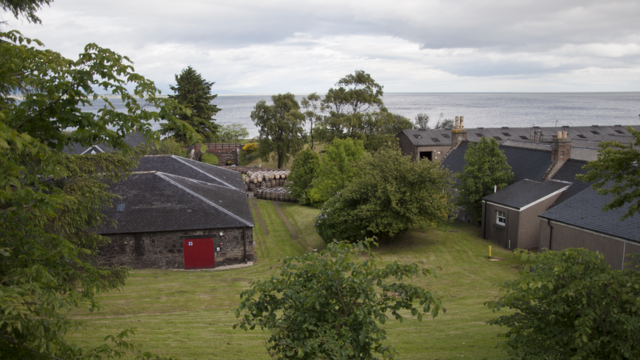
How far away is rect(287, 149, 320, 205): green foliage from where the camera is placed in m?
43.8

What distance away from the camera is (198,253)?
24.7 meters

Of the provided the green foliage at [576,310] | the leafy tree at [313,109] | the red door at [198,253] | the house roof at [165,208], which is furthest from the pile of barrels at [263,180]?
the green foliage at [576,310]

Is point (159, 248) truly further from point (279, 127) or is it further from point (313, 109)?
point (313, 109)

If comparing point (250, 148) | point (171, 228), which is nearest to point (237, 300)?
point (171, 228)

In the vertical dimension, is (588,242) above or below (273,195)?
above

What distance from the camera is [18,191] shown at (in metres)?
4.93

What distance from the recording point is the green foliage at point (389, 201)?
2708cm

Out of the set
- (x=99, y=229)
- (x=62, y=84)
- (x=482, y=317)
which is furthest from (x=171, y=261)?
(x=62, y=84)

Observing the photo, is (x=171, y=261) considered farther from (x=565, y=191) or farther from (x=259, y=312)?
(x=565, y=191)

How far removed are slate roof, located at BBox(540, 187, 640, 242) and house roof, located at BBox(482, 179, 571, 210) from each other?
3.02 metres

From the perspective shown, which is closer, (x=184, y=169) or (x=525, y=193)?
(x=525, y=193)

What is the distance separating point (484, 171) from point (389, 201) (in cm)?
821

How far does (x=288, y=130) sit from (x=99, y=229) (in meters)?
37.4

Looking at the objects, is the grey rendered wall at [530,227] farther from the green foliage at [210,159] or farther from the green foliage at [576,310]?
the green foliage at [210,159]
